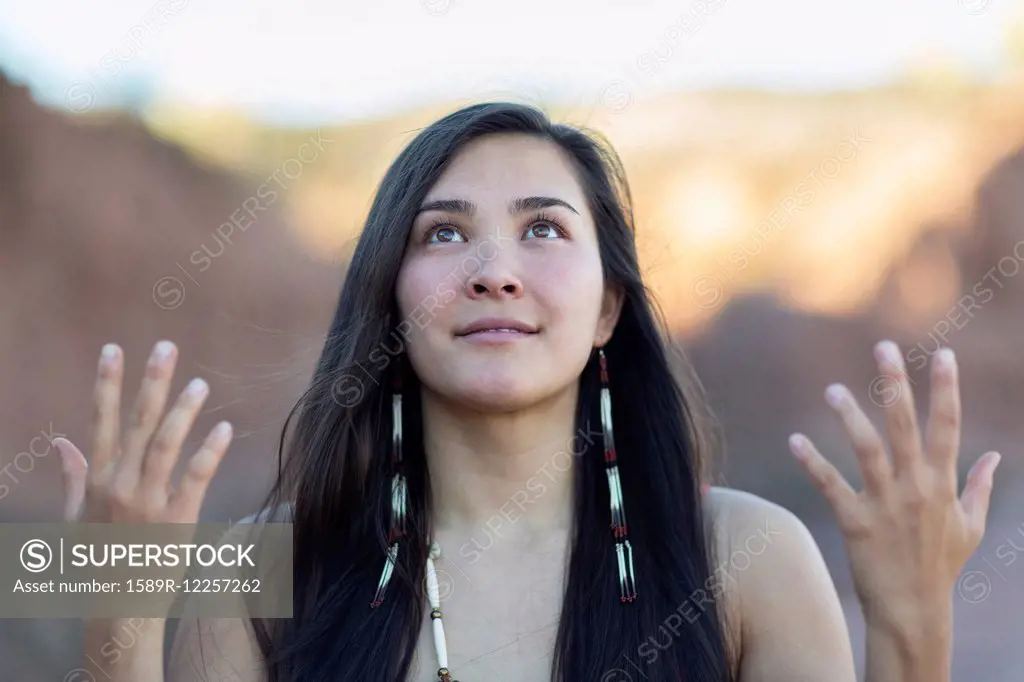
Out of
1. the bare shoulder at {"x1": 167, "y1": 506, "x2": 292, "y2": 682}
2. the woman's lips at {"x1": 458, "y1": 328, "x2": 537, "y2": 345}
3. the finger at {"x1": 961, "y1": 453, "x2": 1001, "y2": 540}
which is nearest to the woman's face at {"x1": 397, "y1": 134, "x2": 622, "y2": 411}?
the woman's lips at {"x1": 458, "y1": 328, "x2": 537, "y2": 345}

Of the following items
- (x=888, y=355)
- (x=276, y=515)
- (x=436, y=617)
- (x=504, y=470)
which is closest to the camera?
(x=888, y=355)

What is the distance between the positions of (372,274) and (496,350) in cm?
39

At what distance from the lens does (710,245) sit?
574 centimetres

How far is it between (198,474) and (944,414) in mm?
1498

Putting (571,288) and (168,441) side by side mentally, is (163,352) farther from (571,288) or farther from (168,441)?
(571,288)

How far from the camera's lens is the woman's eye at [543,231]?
235 centimetres

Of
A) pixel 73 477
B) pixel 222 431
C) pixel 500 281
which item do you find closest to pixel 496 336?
pixel 500 281

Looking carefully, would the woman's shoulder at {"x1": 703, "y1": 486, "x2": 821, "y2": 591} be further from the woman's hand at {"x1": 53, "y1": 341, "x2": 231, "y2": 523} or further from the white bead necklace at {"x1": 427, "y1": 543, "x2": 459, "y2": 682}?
the woman's hand at {"x1": 53, "y1": 341, "x2": 231, "y2": 523}

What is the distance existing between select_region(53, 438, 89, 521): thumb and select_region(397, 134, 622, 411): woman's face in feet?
2.37

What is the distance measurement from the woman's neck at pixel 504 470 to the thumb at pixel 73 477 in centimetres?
76

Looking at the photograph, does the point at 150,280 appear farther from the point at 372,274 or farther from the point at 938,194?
the point at 938,194

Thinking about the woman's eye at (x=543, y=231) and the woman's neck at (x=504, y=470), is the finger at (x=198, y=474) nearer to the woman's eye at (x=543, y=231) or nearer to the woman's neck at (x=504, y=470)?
the woman's neck at (x=504, y=470)

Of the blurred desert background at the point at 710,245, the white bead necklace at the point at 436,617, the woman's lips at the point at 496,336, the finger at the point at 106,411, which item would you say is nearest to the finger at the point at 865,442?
the woman's lips at the point at 496,336

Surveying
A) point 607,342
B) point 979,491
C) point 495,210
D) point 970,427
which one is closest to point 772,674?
A: point 979,491
